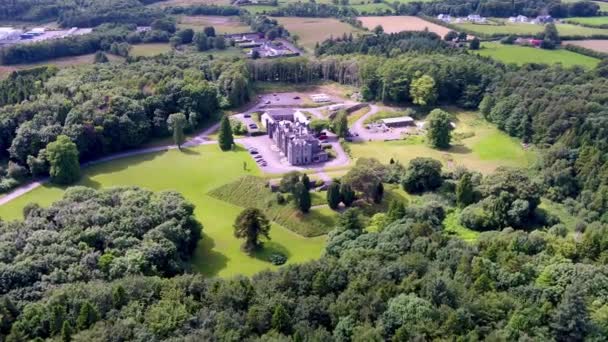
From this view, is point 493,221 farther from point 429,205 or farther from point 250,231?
point 250,231

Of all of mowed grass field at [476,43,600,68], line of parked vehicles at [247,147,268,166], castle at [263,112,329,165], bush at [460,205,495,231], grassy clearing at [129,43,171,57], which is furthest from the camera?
grassy clearing at [129,43,171,57]

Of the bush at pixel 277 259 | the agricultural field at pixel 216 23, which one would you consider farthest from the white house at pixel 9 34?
the bush at pixel 277 259

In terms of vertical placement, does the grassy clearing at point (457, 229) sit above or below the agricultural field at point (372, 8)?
below

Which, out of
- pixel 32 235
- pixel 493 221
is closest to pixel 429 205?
pixel 493 221

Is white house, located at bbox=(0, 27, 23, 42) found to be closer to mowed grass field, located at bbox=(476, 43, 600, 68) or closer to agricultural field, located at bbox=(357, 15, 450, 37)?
agricultural field, located at bbox=(357, 15, 450, 37)

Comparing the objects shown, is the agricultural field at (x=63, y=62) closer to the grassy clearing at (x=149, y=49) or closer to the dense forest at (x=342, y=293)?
the grassy clearing at (x=149, y=49)

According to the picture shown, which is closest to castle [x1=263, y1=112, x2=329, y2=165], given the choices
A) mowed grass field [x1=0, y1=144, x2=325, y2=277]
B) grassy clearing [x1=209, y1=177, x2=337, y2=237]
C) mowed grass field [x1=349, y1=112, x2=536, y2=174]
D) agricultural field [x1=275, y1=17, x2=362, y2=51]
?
mowed grass field [x1=0, y1=144, x2=325, y2=277]

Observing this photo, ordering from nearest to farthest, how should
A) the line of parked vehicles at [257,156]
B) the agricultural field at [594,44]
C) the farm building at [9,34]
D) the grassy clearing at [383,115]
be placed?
the line of parked vehicles at [257,156] < the grassy clearing at [383,115] < the agricultural field at [594,44] < the farm building at [9,34]
